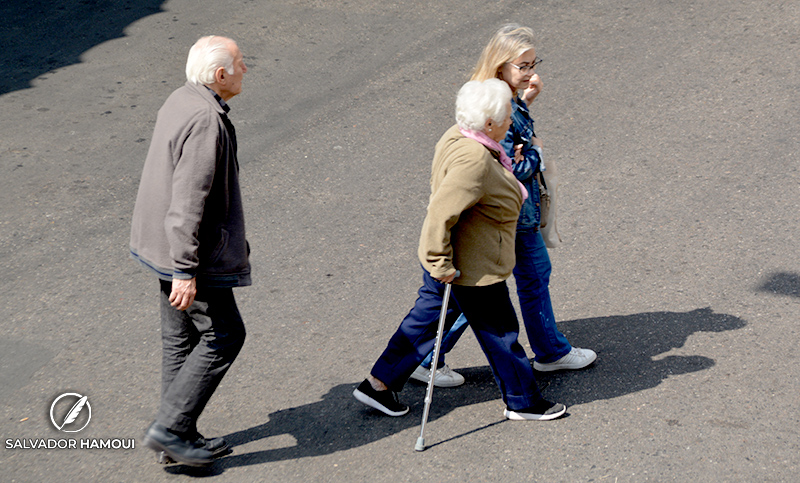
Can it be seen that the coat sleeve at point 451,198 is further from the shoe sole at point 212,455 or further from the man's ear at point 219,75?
the shoe sole at point 212,455

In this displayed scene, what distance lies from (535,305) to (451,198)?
1083 mm

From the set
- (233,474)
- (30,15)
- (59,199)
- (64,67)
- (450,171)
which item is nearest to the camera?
(450,171)

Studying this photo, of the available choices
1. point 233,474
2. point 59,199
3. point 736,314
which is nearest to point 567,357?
point 736,314

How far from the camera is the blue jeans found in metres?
4.11

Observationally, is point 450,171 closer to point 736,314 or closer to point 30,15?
point 736,314

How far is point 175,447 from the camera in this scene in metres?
3.59

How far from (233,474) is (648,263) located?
9.82ft

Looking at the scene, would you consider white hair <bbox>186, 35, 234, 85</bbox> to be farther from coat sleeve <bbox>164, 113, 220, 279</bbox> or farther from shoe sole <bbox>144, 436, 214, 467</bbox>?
shoe sole <bbox>144, 436, 214, 467</bbox>

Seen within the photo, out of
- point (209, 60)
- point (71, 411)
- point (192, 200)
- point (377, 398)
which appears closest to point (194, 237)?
point (192, 200)

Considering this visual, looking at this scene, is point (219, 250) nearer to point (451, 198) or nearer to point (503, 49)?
point (451, 198)

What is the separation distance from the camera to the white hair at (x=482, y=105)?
11.3 ft

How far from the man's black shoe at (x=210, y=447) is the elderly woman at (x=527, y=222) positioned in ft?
3.56

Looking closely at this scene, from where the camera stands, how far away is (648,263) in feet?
17.1

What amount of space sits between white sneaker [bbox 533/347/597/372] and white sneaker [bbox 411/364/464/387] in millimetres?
469
